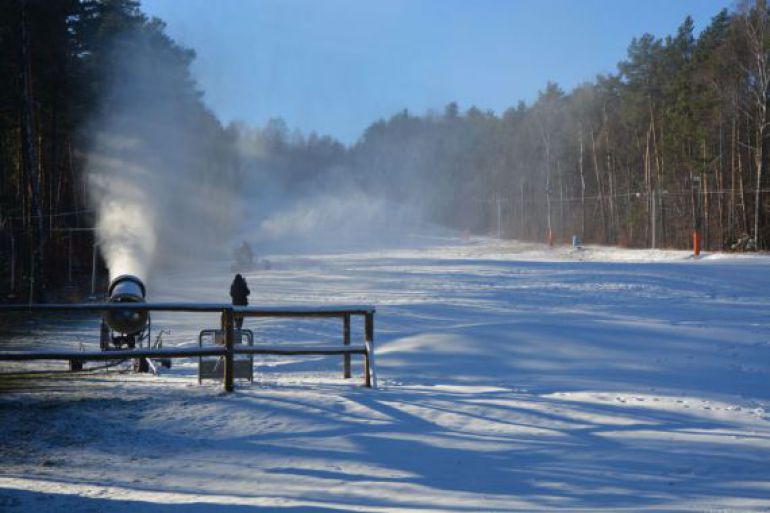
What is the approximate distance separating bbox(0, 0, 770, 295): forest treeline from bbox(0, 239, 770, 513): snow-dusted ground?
17.5 m

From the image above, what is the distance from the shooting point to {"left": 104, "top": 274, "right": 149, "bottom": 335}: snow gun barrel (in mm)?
11547

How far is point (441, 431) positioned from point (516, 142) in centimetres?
8002

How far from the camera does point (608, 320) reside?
14281 millimetres

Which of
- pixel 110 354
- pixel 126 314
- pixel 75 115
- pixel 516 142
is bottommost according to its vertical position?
pixel 110 354

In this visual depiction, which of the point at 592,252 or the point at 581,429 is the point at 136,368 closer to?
the point at 581,429

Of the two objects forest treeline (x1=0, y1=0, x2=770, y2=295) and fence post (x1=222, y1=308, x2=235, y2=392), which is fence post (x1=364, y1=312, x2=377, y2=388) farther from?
forest treeline (x1=0, y1=0, x2=770, y2=295)

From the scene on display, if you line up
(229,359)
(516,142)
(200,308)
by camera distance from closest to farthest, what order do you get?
1. (229,359)
2. (200,308)
3. (516,142)

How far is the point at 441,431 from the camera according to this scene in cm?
671

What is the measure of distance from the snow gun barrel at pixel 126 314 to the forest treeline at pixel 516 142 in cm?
1250

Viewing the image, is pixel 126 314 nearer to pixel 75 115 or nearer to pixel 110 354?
pixel 110 354

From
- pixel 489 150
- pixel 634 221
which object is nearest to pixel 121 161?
pixel 634 221

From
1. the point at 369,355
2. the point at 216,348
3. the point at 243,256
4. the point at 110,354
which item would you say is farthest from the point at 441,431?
the point at 243,256

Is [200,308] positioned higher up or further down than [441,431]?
higher up

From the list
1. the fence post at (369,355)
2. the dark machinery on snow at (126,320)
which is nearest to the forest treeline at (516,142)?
the dark machinery on snow at (126,320)
